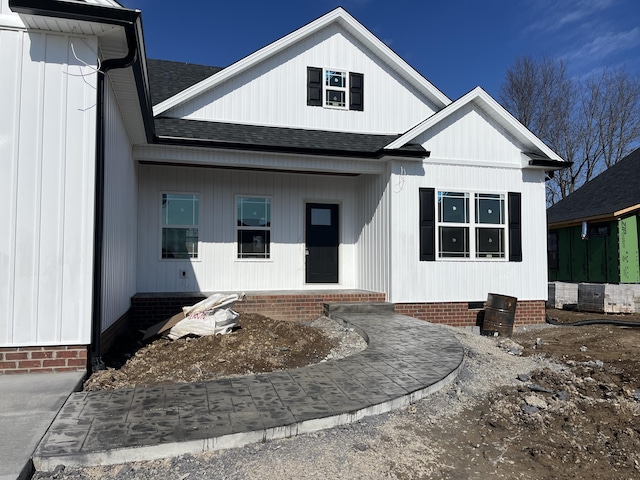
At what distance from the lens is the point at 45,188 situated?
14.9 ft

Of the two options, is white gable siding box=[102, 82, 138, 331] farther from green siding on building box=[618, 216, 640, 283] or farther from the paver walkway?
green siding on building box=[618, 216, 640, 283]

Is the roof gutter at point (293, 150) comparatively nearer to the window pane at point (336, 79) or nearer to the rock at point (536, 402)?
the window pane at point (336, 79)

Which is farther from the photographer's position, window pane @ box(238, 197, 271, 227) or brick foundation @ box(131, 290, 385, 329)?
window pane @ box(238, 197, 271, 227)

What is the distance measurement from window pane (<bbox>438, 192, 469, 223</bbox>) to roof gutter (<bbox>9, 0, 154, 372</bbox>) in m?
6.52

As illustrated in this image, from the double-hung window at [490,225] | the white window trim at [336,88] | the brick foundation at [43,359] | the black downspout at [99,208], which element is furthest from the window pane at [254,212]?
the brick foundation at [43,359]

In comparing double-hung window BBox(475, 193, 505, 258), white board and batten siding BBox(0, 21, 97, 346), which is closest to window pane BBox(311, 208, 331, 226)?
double-hung window BBox(475, 193, 505, 258)

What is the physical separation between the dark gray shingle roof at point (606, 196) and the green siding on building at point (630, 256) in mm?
868

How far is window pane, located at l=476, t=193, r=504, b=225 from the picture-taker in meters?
9.73

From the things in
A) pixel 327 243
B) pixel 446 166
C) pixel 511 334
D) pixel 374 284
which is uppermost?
pixel 446 166

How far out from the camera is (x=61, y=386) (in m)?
4.07

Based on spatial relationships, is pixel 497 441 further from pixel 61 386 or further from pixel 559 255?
pixel 559 255

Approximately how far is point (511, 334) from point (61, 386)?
26.5ft

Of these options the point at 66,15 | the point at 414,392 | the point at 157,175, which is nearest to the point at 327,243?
the point at 157,175

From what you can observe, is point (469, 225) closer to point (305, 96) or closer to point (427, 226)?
point (427, 226)
